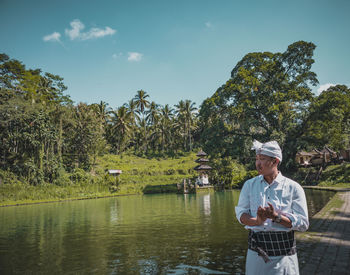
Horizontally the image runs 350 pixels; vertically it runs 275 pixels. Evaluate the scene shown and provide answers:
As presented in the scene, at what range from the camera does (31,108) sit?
29844 millimetres

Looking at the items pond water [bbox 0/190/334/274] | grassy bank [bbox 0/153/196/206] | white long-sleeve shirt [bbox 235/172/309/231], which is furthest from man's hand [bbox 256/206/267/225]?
grassy bank [bbox 0/153/196/206]

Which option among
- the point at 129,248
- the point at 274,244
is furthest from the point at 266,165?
the point at 129,248

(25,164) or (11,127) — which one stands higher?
(11,127)

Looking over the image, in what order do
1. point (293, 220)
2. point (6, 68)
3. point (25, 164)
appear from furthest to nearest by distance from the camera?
point (6, 68) → point (25, 164) → point (293, 220)

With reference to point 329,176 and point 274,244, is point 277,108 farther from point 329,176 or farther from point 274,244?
point 274,244

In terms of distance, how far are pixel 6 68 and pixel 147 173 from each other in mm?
22621

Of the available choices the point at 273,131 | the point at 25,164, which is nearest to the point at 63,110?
the point at 25,164

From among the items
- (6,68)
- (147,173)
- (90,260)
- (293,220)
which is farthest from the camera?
(147,173)

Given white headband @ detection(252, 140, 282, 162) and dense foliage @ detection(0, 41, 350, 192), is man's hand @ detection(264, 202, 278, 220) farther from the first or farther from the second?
dense foliage @ detection(0, 41, 350, 192)

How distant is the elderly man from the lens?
218cm

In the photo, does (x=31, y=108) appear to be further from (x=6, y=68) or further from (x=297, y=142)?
(x=297, y=142)

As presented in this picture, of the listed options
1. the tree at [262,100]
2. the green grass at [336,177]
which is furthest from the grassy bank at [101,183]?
the green grass at [336,177]

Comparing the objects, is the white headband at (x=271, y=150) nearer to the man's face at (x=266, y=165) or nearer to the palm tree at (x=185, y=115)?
the man's face at (x=266, y=165)

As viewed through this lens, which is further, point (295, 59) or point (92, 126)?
point (92, 126)
